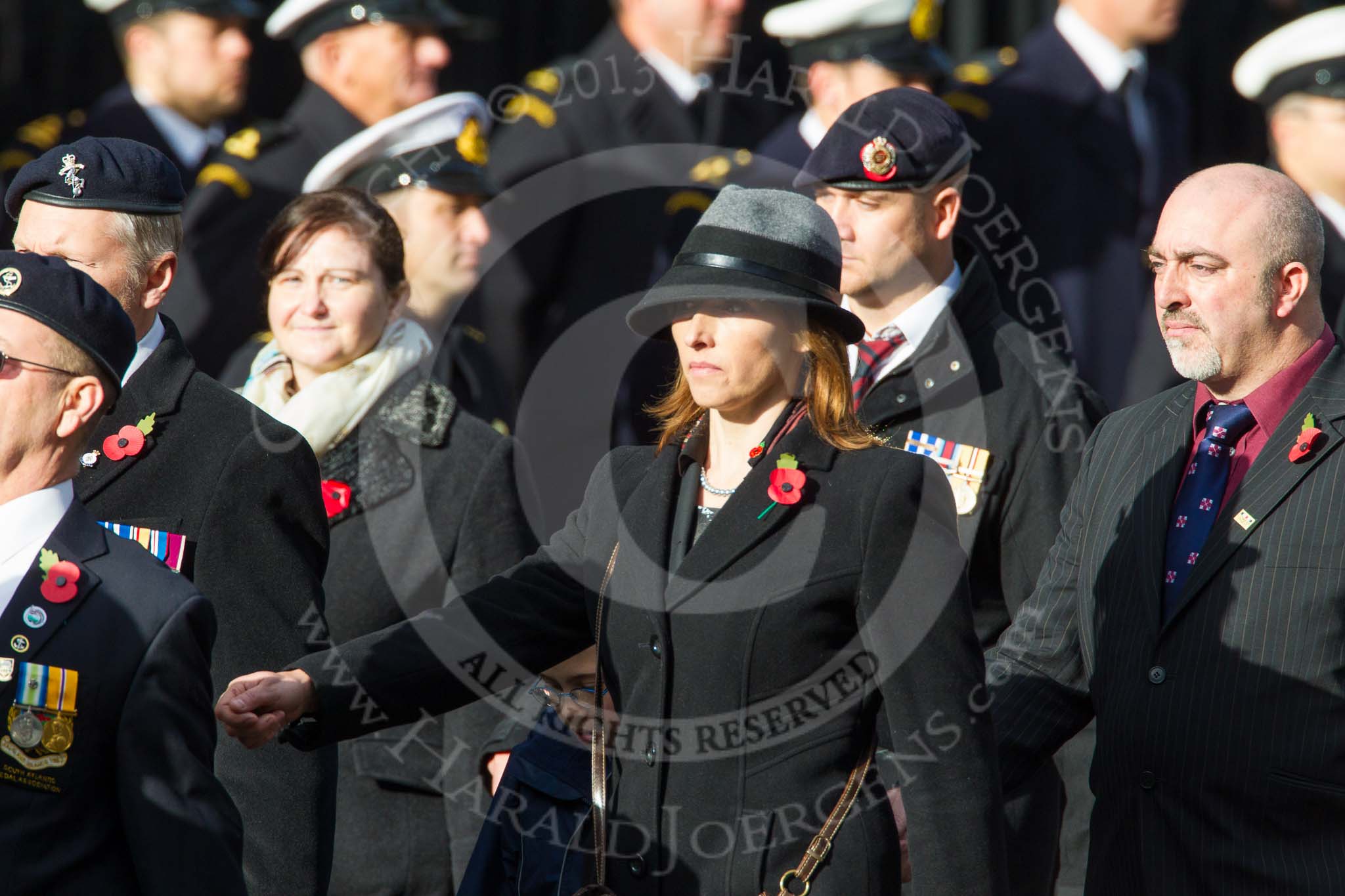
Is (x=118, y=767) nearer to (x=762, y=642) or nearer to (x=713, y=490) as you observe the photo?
(x=762, y=642)

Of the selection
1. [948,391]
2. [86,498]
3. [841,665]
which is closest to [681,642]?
[841,665]

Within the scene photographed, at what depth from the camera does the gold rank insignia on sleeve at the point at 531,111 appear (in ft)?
22.2

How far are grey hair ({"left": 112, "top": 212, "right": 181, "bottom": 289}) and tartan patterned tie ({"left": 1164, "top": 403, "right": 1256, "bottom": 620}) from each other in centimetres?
188

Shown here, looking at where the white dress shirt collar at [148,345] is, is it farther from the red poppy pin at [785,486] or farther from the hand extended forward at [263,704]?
the red poppy pin at [785,486]

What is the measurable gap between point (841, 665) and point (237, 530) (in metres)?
1.12

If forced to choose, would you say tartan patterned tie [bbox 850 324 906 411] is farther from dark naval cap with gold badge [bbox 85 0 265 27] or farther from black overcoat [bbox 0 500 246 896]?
dark naval cap with gold badge [bbox 85 0 265 27]

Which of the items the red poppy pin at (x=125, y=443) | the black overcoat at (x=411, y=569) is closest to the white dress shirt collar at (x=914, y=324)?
the black overcoat at (x=411, y=569)

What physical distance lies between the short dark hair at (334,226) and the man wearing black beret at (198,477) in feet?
3.79

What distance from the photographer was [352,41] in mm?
6895

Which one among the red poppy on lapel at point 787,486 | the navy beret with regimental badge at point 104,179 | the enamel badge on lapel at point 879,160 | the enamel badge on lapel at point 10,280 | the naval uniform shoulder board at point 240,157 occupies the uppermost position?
the naval uniform shoulder board at point 240,157

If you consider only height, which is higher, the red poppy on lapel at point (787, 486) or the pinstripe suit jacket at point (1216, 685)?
the red poppy on lapel at point (787, 486)

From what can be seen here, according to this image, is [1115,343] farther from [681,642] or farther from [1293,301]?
[681,642]

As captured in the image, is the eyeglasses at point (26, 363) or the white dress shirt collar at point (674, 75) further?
the white dress shirt collar at point (674, 75)

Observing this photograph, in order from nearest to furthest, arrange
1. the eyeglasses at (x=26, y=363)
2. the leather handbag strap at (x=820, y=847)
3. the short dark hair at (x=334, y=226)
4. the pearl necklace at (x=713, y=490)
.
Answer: the eyeglasses at (x=26, y=363) < the leather handbag strap at (x=820, y=847) < the pearl necklace at (x=713, y=490) < the short dark hair at (x=334, y=226)
